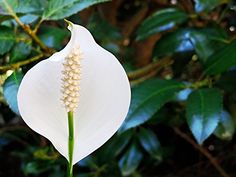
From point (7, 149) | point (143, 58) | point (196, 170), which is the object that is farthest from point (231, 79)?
point (7, 149)

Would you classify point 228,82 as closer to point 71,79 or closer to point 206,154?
point 206,154

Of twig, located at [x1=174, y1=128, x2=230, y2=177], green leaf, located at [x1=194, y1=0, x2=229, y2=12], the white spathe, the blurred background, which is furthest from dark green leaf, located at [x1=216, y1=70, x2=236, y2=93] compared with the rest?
the white spathe

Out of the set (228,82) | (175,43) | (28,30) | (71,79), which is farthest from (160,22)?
(71,79)

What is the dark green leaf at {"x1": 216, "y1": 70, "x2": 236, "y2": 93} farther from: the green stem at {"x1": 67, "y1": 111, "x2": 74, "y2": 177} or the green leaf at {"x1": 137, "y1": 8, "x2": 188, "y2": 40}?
the green stem at {"x1": 67, "y1": 111, "x2": 74, "y2": 177}

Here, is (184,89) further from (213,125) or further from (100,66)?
(100,66)

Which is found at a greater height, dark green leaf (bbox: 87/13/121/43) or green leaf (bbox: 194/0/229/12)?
green leaf (bbox: 194/0/229/12)

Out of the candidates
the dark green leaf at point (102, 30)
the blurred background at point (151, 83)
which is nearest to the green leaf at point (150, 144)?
the blurred background at point (151, 83)
